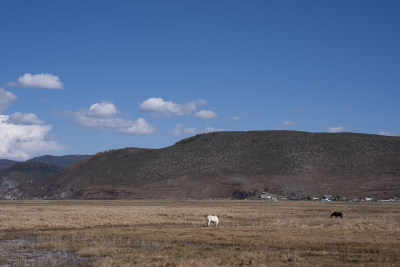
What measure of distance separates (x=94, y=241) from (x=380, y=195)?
338 ft

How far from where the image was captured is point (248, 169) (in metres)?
144

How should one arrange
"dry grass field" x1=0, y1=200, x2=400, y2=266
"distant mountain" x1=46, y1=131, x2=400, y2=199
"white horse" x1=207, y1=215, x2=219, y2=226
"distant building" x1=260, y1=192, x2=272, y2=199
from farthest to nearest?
1. "distant mountain" x1=46, y1=131, x2=400, y2=199
2. "distant building" x1=260, y1=192, x2=272, y2=199
3. "white horse" x1=207, y1=215, x2=219, y2=226
4. "dry grass field" x1=0, y1=200, x2=400, y2=266

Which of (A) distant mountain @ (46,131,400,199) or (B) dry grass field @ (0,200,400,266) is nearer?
(B) dry grass field @ (0,200,400,266)

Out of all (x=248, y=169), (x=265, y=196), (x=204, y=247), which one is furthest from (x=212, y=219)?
(x=248, y=169)

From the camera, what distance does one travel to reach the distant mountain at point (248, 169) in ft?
427

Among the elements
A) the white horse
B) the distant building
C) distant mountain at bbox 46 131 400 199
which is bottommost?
the white horse

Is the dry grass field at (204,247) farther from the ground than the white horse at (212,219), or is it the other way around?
the white horse at (212,219)

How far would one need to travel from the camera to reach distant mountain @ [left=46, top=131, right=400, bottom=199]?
130000 millimetres

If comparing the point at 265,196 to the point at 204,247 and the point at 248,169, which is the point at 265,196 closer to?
the point at 248,169

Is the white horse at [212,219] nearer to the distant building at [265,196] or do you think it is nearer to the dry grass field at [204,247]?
the dry grass field at [204,247]

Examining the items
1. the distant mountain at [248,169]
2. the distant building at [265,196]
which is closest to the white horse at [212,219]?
the distant building at [265,196]

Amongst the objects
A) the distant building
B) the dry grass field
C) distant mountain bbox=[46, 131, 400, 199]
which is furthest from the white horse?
distant mountain bbox=[46, 131, 400, 199]

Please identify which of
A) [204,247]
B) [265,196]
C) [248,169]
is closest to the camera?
[204,247]

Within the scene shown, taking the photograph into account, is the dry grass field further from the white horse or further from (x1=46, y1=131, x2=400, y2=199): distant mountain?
(x1=46, y1=131, x2=400, y2=199): distant mountain
